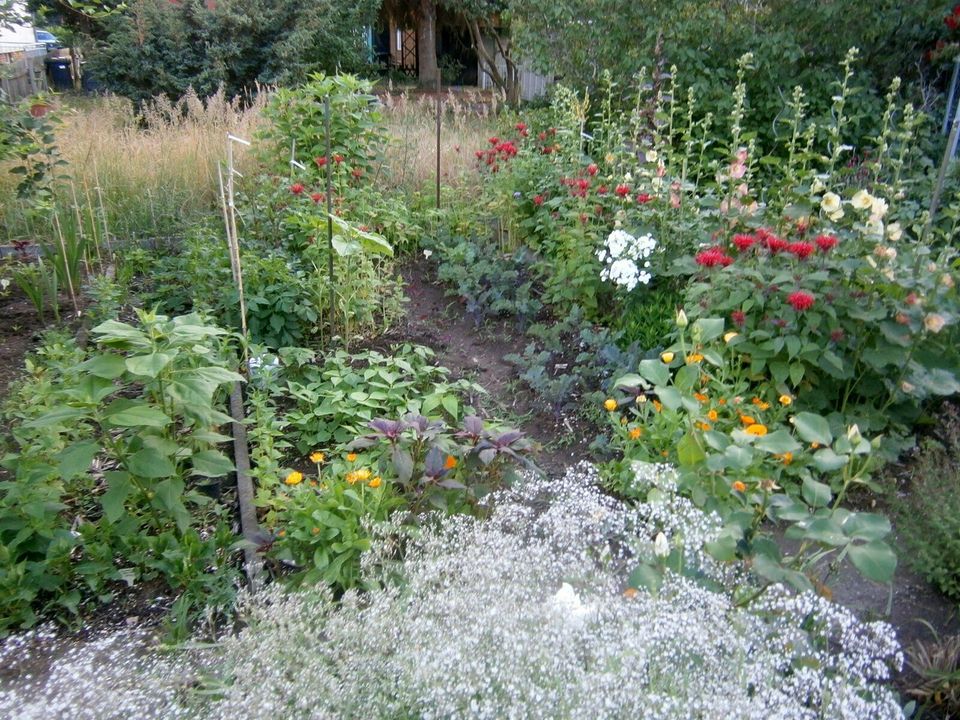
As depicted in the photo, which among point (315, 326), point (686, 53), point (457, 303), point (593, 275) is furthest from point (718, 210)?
point (686, 53)

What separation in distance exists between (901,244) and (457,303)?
2.58 meters

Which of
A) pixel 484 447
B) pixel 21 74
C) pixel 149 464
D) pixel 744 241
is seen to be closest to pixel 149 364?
pixel 149 464

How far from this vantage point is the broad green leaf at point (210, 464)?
254cm

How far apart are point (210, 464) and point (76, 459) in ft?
1.30

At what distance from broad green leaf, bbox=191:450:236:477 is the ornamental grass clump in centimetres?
63

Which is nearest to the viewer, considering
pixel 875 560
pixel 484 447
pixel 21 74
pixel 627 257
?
pixel 875 560

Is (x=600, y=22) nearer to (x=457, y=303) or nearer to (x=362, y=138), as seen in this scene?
(x=362, y=138)

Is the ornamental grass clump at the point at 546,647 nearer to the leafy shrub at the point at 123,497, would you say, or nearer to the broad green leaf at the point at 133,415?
the leafy shrub at the point at 123,497

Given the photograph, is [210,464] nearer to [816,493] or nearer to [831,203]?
[816,493]

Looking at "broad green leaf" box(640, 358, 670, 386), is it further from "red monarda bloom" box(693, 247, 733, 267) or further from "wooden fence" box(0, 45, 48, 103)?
"wooden fence" box(0, 45, 48, 103)

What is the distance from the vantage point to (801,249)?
10.1 feet

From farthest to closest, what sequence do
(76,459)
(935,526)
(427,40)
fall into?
(427,40) < (935,526) < (76,459)

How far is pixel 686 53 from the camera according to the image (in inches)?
296

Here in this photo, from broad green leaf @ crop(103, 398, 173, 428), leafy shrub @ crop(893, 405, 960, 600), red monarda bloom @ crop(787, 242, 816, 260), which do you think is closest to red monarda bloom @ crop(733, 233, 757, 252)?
red monarda bloom @ crop(787, 242, 816, 260)
